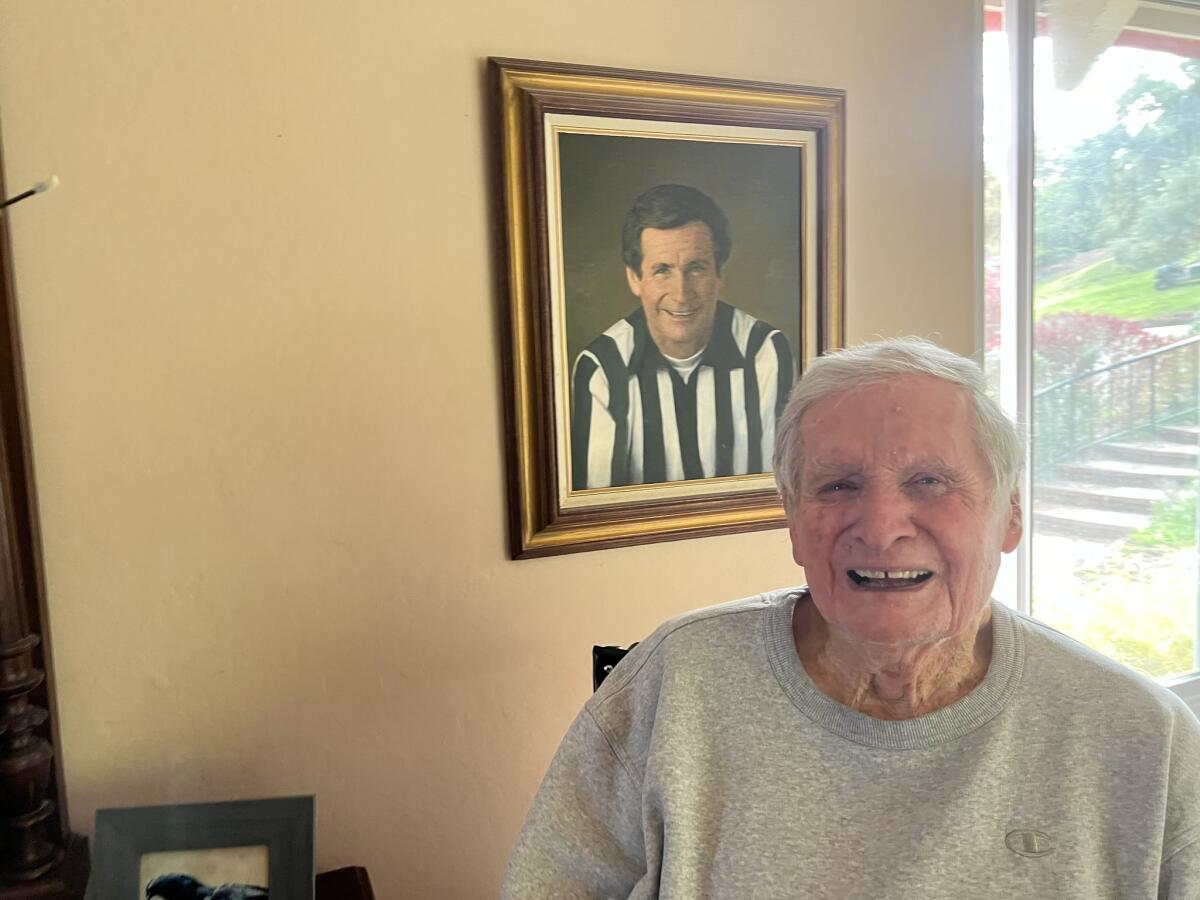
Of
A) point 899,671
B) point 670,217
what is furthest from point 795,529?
point 670,217

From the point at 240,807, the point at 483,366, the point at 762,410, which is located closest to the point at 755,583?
the point at 762,410

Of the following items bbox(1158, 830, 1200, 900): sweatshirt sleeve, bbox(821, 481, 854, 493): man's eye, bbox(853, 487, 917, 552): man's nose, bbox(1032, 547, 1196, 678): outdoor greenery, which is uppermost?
bbox(821, 481, 854, 493): man's eye

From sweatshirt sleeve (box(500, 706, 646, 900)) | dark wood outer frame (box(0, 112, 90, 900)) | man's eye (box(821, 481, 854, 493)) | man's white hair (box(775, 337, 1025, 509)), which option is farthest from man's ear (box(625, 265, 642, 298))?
dark wood outer frame (box(0, 112, 90, 900))

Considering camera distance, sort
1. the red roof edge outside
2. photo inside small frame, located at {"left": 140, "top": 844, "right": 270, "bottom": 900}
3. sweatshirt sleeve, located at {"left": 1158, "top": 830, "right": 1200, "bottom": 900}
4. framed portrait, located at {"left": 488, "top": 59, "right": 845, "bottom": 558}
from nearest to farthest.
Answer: sweatshirt sleeve, located at {"left": 1158, "top": 830, "right": 1200, "bottom": 900}, photo inside small frame, located at {"left": 140, "top": 844, "right": 270, "bottom": 900}, framed portrait, located at {"left": 488, "top": 59, "right": 845, "bottom": 558}, the red roof edge outside

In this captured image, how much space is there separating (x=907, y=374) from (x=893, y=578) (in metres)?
0.24

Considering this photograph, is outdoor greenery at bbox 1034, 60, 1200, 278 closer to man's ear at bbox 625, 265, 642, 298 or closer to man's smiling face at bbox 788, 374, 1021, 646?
man's ear at bbox 625, 265, 642, 298

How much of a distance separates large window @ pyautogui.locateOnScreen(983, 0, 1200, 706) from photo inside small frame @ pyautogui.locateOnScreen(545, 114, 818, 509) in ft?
1.95

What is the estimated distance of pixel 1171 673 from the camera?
7.32 feet

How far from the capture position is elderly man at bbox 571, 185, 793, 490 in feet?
4.80

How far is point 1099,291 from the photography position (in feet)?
6.56

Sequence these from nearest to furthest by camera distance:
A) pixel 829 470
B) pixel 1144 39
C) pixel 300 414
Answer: pixel 829 470
pixel 300 414
pixel 1144 39

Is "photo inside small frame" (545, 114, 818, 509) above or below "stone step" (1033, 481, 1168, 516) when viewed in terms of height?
above

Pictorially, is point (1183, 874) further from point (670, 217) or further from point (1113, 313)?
point (1113, 313)

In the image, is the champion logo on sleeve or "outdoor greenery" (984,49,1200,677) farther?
"outdoor greenery" (984,49,1200,677)
